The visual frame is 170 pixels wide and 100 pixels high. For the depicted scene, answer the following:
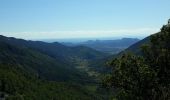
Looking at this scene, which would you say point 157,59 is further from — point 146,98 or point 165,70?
point 146,98

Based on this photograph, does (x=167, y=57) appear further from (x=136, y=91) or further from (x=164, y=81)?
(x=136, y=91)

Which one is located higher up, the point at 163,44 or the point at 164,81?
the point at 163,44

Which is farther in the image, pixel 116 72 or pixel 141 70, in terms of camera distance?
pixel 116 72

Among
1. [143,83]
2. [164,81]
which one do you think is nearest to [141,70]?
[143,83]

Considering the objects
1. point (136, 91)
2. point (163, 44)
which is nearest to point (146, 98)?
point (136, 91)

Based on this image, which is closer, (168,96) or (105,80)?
(168,96)

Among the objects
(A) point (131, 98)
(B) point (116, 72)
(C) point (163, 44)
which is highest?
(C) point (163, 44)
